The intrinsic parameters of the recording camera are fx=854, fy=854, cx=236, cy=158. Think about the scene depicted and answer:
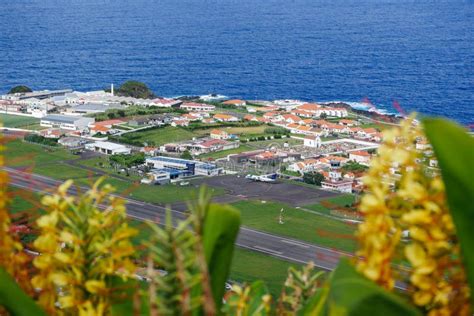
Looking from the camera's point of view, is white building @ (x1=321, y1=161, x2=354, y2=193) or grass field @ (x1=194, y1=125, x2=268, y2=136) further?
grass field @ (x1=194, y1=125, x2=268, y2=136)

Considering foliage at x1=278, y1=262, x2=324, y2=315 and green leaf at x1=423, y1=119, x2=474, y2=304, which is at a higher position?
green leaf at x1=423, y1=119, x2=474, y2=304

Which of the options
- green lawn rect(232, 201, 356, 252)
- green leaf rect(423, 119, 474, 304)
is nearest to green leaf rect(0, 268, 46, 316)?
green leaf rect(423, 119, 474, 304)

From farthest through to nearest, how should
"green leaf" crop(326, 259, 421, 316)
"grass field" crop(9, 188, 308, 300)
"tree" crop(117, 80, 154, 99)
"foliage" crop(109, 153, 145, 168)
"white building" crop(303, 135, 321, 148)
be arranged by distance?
"tree" crop(117, 80, 154, 99)
"white building" crop(303, 135, 321, 148)
"foliage" crop(109, 153, 145, 168)
"grass field" crop(9, 188, 308, 300)
"green leaf" crop(326, 259, 421, 316)

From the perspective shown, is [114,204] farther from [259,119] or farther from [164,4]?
[164,4]

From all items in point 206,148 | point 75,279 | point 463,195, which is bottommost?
point 206,148

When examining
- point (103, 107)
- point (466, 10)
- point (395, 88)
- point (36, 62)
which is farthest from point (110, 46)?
point (466, 10)

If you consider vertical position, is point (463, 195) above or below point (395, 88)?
above

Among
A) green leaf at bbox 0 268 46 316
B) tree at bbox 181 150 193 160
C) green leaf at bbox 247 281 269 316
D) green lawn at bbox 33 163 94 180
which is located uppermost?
green leaf at bbox 0 268 46 316

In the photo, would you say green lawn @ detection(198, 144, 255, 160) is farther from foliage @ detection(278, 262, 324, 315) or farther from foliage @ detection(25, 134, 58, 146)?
foliage @ detection(278, 262, 324, 315)

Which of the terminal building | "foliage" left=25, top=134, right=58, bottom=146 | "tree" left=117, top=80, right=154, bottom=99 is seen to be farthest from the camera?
"tree" left=117, top=80, right=154, bottom=99
